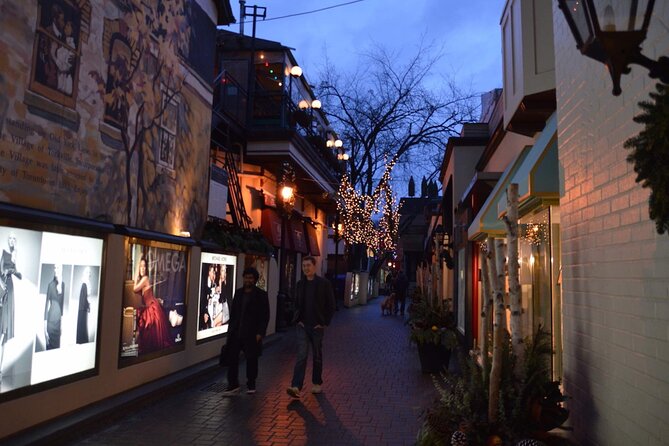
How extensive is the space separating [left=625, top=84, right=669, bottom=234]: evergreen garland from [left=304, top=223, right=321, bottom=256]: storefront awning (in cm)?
2147

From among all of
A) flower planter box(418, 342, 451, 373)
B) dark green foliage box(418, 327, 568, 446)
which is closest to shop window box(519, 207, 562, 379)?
dark green foliage box(418, 327, 568, 446)

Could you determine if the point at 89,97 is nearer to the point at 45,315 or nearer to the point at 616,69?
the point at 45,315

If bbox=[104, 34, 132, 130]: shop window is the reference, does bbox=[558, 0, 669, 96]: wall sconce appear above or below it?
below

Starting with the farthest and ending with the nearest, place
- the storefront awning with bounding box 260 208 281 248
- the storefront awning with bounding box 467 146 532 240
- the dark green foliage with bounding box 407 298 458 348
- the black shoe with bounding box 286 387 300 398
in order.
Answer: the storefront awning with bounding box 260 208 281 248, the dark green foliage with bounding box 407 298 458 348, the storefront awning with bounding box 467 146 532 240, the black shoe with bounding box 286 387 300 398

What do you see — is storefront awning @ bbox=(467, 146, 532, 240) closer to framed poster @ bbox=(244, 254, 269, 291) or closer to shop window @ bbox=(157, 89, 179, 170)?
shop window @ bbox=(157, 89, 179, 170)

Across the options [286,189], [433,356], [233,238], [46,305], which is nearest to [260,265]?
[233,238]

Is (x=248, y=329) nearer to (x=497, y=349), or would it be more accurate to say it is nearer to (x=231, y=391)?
(x=231, y=391)

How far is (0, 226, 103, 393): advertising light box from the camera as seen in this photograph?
216 inches

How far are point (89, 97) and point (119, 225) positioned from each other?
1655mm

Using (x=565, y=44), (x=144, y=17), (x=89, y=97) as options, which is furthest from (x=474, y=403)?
(x=144, y=17)

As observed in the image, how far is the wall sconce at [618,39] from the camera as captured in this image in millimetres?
2582

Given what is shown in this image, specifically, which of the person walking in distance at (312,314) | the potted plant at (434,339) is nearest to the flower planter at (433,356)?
the potted plant at (434,339)

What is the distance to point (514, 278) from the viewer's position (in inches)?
174

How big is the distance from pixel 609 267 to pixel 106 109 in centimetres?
631
